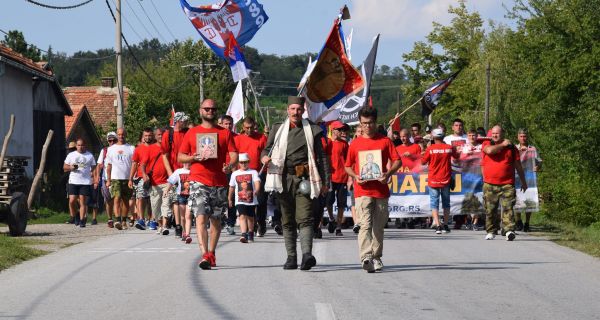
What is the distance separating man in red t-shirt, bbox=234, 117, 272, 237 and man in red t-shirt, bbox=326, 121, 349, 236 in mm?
1289

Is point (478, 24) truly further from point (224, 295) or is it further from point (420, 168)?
point (224, 295)

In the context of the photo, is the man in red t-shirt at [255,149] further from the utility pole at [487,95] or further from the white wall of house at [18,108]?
the utility pole at [487,95]

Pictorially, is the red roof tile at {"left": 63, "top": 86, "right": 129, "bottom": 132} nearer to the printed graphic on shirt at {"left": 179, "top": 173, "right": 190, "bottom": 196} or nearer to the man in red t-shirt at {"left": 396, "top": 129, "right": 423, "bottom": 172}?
the man in red t-shirt at {"left": 396, "top": 129, "right": 423, "bottom": 172}

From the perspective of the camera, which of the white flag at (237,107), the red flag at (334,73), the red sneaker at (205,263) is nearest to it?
the red sneaker at (205,263)

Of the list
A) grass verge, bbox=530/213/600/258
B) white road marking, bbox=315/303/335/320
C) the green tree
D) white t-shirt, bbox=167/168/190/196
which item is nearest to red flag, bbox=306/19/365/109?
white t-shirt, bbox=167/168/190/196

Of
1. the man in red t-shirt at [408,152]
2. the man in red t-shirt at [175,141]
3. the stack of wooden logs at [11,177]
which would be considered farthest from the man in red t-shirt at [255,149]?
the man in red t-shirt at [408,152]

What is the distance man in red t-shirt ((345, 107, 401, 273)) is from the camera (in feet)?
41.9

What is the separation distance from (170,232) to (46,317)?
36.6 feet

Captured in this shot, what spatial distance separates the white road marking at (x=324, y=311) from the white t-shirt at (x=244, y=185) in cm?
791

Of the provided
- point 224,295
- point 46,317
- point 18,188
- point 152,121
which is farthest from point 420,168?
point 152,121

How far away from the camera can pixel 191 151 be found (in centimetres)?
1292

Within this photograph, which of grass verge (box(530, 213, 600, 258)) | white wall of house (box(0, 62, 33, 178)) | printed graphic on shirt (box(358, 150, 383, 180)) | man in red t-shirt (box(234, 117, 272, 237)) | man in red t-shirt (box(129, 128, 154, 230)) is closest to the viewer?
printed graphic on shirt (box(358, 150, 383, 180))

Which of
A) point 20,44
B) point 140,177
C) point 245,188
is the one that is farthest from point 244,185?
point 20,44

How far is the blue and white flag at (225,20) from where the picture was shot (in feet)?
84.8
